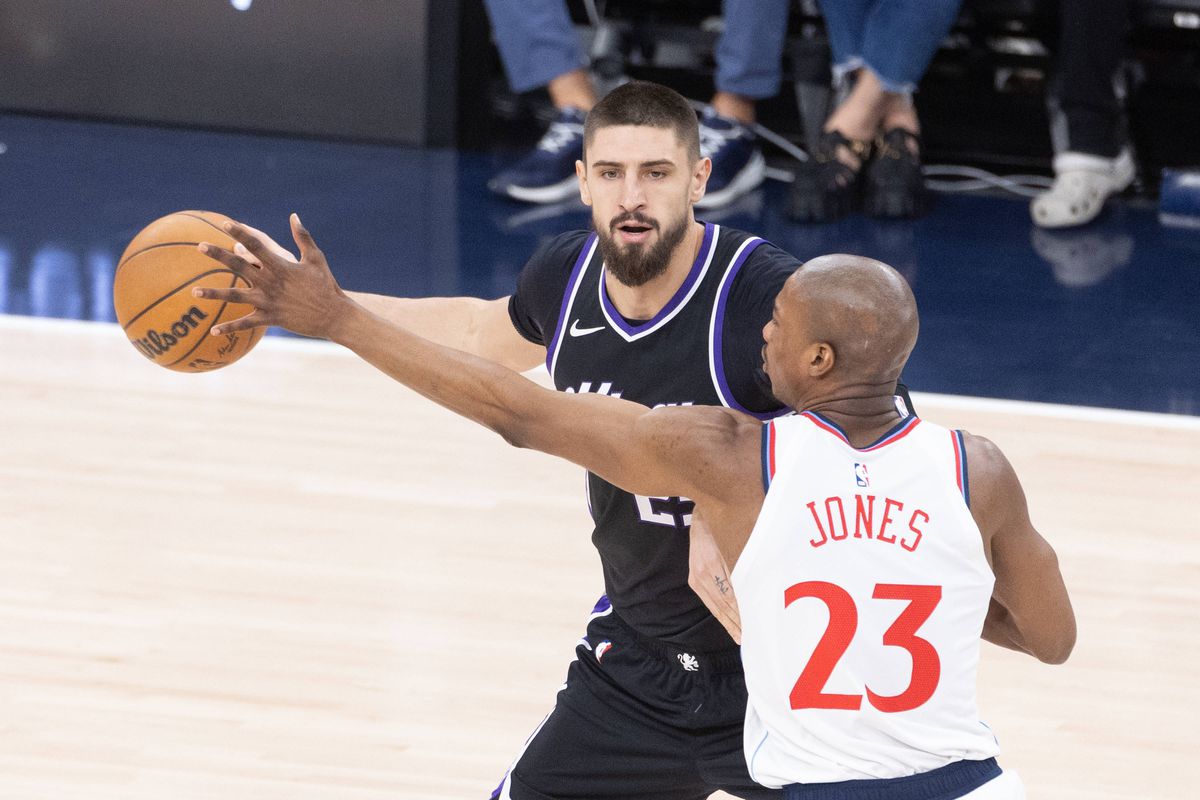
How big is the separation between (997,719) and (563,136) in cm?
448

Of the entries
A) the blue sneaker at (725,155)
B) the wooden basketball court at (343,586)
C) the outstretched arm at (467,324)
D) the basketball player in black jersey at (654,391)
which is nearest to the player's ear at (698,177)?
the basketball player in black jersey at (654,391)

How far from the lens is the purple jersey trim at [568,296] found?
3078mm

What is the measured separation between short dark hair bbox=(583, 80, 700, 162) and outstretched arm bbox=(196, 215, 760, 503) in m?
0.58

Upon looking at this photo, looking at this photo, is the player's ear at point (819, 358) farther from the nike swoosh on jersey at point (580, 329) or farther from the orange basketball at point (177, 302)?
the orange basketball at point (177, 302)

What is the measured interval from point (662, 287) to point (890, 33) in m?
4.81

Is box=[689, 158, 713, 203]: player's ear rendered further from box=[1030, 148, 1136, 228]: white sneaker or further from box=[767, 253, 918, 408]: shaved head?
box=[1030, 148, 1136, 228]: white sneaker

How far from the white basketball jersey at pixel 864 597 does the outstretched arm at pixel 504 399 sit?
115 mm

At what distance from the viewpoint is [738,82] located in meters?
7.77

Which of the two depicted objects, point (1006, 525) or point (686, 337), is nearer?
point (1006, 525)

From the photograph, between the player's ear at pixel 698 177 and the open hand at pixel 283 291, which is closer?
the open hand at pixel 283 291

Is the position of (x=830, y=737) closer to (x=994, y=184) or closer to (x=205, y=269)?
(x=205, y=269)

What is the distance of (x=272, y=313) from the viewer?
2.48 metres

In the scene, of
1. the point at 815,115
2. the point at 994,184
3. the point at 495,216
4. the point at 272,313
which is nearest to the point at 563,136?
the point at 495,216

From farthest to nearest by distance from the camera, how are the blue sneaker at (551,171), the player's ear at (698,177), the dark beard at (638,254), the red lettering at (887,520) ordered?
the blue sneaker at (551,171), the player's ear at (698,177), the dark beard at (638,254), the red lettering at (887,520)
